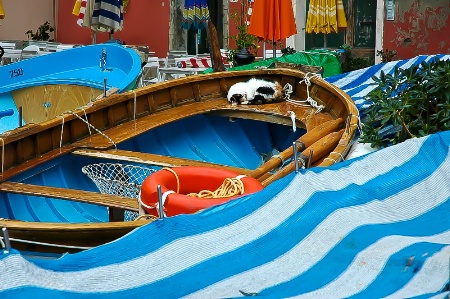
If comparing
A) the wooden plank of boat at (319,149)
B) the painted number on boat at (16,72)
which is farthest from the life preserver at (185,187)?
the painted number on boat at (16,72)

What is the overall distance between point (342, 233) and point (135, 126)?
329 centimetres

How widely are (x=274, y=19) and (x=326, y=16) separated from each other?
2.31m

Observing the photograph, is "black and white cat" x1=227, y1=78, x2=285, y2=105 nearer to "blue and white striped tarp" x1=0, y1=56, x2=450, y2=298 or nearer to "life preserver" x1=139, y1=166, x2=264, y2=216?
"life preserver" x1=139, y1=166, x2=264, y2=216

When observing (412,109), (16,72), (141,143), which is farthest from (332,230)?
(16,72)

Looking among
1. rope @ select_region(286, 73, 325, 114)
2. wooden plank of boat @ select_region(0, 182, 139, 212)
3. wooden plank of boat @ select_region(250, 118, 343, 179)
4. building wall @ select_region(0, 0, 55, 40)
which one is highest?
building wall @ select_region(0, 0, 55, 40)

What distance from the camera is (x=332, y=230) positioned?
3.03m

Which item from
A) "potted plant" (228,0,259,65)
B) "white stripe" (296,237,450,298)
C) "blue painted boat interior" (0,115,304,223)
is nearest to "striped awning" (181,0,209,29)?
"potted plant" (228,0,259,65)

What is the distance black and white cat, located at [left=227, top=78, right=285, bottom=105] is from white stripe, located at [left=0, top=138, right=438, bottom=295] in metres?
3.22

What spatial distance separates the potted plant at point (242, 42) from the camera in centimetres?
1014

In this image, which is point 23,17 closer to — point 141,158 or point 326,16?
point 326,16

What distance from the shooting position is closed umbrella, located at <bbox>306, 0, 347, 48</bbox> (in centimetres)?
1295

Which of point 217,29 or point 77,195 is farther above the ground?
point 217,29

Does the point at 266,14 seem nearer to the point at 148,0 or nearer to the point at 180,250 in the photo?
the point at 148,0

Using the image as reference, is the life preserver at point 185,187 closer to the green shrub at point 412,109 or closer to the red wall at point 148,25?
the green shrub at point 412,109
